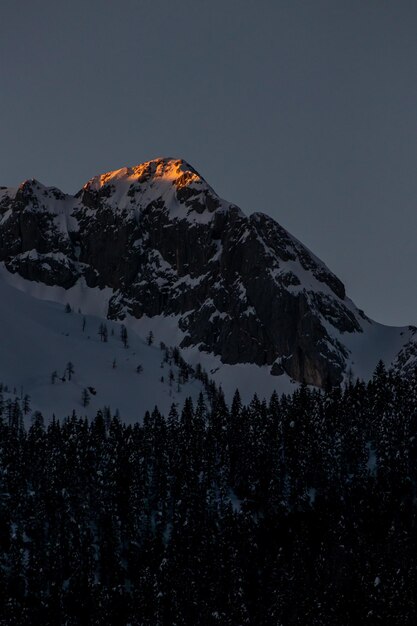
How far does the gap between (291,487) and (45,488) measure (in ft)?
126

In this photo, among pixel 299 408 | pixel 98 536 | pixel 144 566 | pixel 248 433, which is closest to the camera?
pixel 144 566

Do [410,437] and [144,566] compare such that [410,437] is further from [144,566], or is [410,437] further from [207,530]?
[144,566]

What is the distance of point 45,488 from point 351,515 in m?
46.0

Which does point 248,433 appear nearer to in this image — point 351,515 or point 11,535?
point 351,515

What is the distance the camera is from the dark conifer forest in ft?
348

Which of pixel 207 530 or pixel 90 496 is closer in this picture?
pixel 207 530

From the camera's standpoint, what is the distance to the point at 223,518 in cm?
13225

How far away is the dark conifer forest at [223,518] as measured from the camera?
10619 cm

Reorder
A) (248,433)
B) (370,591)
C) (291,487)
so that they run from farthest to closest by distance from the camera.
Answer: (248,433)
(291,487)
(370,591)

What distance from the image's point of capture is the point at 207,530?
12531 centimetres

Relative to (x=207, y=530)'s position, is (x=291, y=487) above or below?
above

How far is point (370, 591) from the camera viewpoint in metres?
100

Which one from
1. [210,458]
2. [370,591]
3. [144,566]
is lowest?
[370,591]

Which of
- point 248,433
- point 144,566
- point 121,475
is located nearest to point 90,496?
point 121,475
